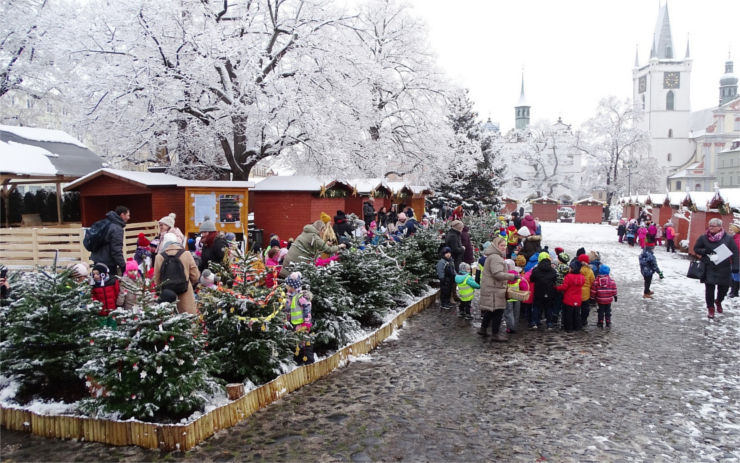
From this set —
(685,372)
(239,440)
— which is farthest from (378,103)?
(239,440)

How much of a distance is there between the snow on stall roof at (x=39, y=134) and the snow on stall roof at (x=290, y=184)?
8.51m

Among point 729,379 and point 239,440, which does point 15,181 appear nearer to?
point 239,440

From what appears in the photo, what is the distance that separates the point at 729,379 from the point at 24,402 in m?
8.74

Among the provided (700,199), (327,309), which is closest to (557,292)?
(327,309)

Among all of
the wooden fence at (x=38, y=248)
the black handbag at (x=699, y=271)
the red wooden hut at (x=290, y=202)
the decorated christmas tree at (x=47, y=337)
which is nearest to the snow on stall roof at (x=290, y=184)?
the red wooden hut at (x=290, y=202)

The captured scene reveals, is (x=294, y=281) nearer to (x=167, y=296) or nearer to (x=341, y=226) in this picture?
(x=167, y=296)

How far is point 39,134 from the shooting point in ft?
69.8

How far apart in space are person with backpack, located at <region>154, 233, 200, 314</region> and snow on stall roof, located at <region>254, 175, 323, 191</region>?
1274cm

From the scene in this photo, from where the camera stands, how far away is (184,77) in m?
18.2

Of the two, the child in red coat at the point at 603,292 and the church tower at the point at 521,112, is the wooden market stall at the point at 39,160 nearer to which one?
the child in red coat at the point at 603,292

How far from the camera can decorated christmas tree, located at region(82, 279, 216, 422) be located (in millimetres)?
5250

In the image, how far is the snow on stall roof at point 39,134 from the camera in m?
20.6

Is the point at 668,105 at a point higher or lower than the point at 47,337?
higher

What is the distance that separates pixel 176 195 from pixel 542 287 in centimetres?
1171
